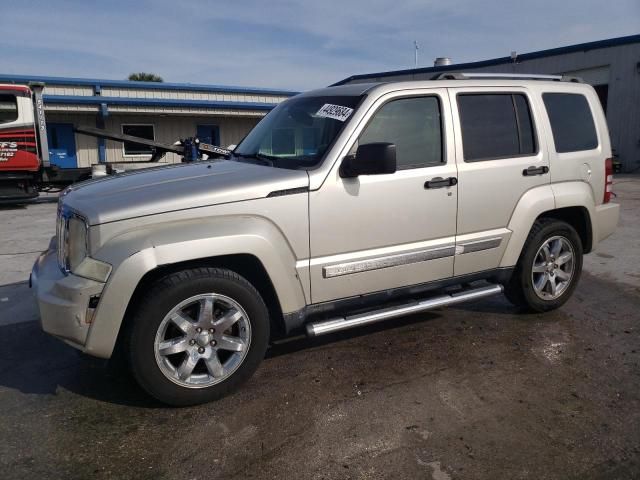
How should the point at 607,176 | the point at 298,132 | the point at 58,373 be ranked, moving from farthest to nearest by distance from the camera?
the point at 607,176
the point at 298,132
the point at 58,373

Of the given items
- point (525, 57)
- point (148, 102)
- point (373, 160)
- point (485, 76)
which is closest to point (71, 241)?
point (373, 160)

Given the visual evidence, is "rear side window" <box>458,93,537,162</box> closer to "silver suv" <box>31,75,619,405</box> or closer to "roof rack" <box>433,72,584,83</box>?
"silver suv" <box>31,75,619,405</box>

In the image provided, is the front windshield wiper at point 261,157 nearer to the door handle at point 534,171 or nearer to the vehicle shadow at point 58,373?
the vehicle shadow at point 58,373

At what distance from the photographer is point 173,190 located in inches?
124

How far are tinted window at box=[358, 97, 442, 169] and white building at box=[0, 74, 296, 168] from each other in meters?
17.2

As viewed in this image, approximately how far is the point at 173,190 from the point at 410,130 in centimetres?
177

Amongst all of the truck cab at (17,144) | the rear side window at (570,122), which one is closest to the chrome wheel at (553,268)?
the rear side window at (570,122)

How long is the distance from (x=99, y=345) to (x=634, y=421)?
3.12 m

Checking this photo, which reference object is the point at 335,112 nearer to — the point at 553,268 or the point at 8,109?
the point at 553,268

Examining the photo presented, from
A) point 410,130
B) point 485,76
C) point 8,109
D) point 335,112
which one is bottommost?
point 410,130

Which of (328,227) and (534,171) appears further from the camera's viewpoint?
(534,171)

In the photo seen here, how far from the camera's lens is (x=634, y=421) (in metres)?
2.96

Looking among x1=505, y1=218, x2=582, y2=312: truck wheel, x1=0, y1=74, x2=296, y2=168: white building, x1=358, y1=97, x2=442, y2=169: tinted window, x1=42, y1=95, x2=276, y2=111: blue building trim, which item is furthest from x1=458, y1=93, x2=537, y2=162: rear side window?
x1=0, y1=74, x2=296, y2=168: white building

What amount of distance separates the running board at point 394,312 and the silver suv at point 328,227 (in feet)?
0.05
